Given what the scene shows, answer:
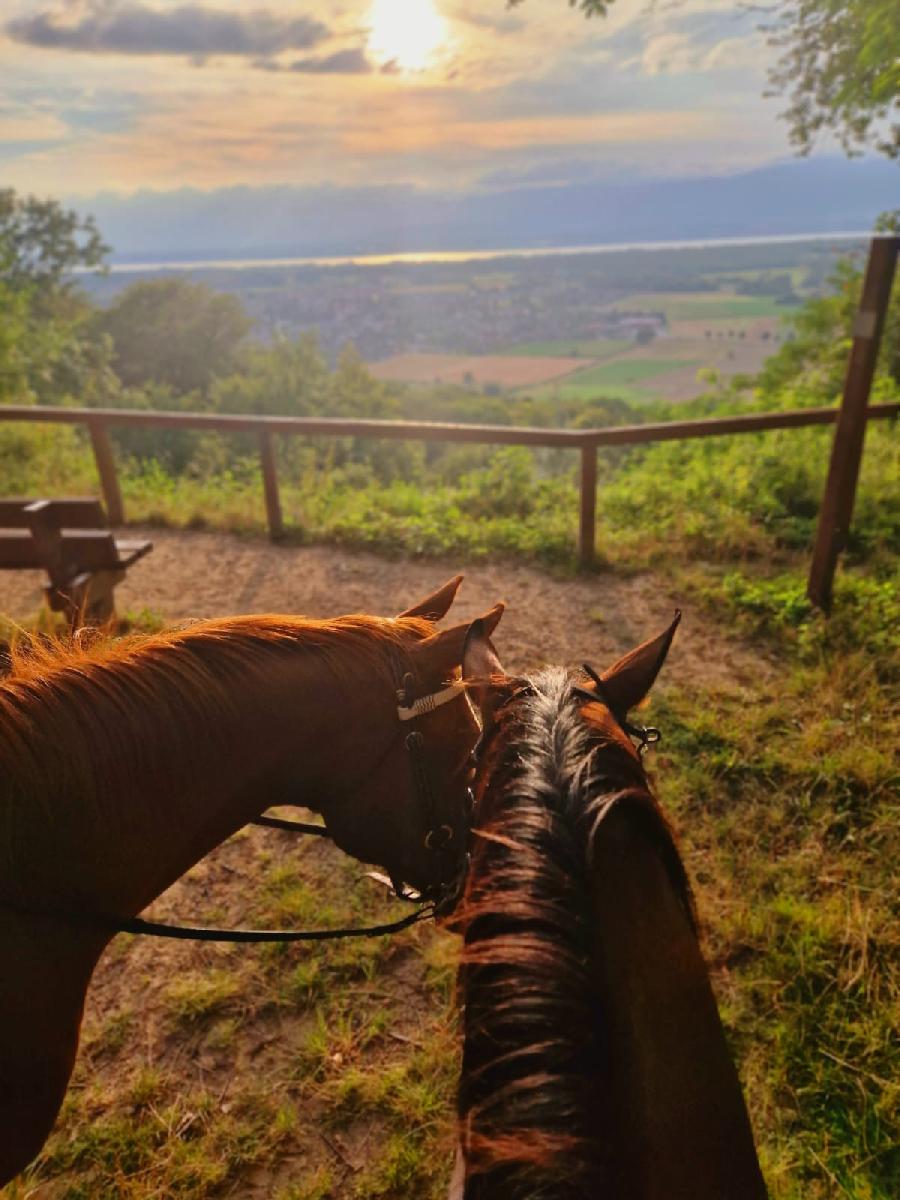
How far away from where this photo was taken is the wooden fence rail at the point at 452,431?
590 centimetres

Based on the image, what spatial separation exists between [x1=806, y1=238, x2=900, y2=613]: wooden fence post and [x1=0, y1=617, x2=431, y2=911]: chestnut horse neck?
4018 mm

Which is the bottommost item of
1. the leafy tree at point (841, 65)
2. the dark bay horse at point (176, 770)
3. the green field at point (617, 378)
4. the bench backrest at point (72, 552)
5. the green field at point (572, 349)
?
the green field at point (617, 378)

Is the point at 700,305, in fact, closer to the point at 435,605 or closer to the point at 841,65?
the point at 841,65

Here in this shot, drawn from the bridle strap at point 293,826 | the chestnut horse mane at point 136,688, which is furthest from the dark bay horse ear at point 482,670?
the bridle strap at point 293,826

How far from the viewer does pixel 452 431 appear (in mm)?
6234

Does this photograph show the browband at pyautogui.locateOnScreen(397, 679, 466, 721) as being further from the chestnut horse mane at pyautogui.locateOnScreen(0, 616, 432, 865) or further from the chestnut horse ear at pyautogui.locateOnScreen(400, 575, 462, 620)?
the chestnut horse ear at pyautogui.locateOnScreen(400, 575, 462, 620)

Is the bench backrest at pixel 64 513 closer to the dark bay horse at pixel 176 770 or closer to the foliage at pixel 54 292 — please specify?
the dark bay horse at pixel 176 770

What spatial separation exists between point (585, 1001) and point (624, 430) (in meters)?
5.48

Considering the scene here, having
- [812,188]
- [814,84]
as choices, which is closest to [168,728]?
[814,84]

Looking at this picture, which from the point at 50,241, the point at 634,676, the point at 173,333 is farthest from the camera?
the point at 173,333

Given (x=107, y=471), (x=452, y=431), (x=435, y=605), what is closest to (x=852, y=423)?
(x=452, y=431)

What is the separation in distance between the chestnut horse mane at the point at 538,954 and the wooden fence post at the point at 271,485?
19.3ft

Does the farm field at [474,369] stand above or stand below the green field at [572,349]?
below

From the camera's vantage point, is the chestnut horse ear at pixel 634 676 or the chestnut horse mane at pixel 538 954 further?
the chestnut horse ear at pixel 634 676
